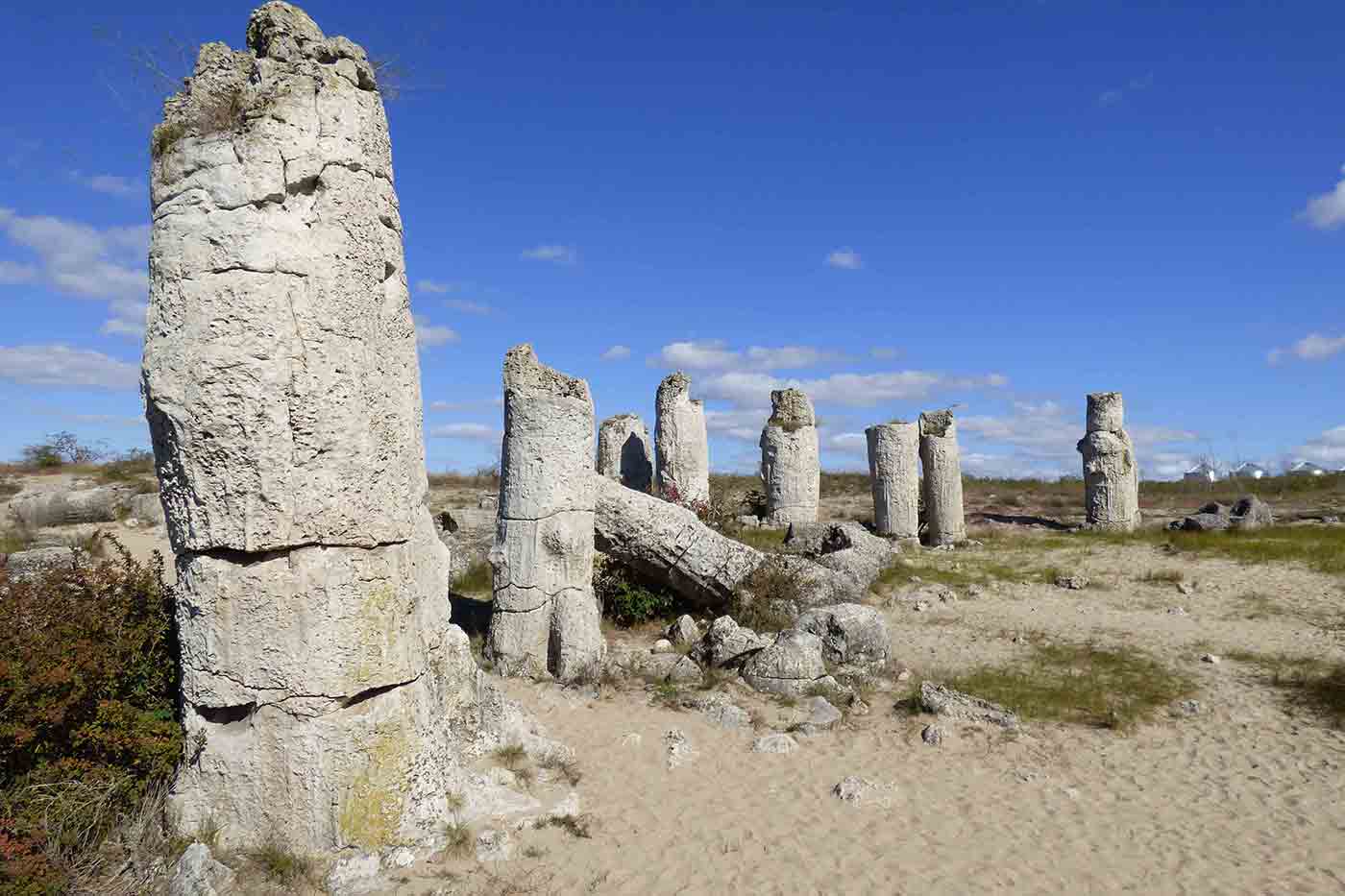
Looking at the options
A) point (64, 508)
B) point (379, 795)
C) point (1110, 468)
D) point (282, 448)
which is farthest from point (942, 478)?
point (64, 508)

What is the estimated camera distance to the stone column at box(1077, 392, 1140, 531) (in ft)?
60.6

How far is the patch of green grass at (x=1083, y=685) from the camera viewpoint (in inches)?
298

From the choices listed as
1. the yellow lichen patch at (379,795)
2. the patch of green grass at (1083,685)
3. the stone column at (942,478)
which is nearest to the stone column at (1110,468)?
the stone column at (942,478)

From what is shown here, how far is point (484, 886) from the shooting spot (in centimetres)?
455

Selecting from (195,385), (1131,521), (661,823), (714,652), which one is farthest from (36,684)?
(1131,521)

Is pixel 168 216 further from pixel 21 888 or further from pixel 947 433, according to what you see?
pixel 947 433

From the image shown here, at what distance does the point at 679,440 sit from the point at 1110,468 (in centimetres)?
934

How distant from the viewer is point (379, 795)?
457 cm

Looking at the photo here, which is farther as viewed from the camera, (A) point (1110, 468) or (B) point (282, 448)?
(A) point (1110, 468)

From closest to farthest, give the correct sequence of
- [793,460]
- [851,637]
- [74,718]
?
1. [74,718]
2. [851,637]
3. [793,460]

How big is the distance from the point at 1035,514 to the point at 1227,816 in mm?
18940

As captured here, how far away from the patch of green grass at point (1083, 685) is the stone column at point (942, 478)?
8190 millimetres

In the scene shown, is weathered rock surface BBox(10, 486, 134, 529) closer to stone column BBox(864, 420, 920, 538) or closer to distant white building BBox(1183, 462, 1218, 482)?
stone column BBox(864, 420, 920, 538)

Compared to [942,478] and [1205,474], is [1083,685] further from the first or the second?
[1205,474]
